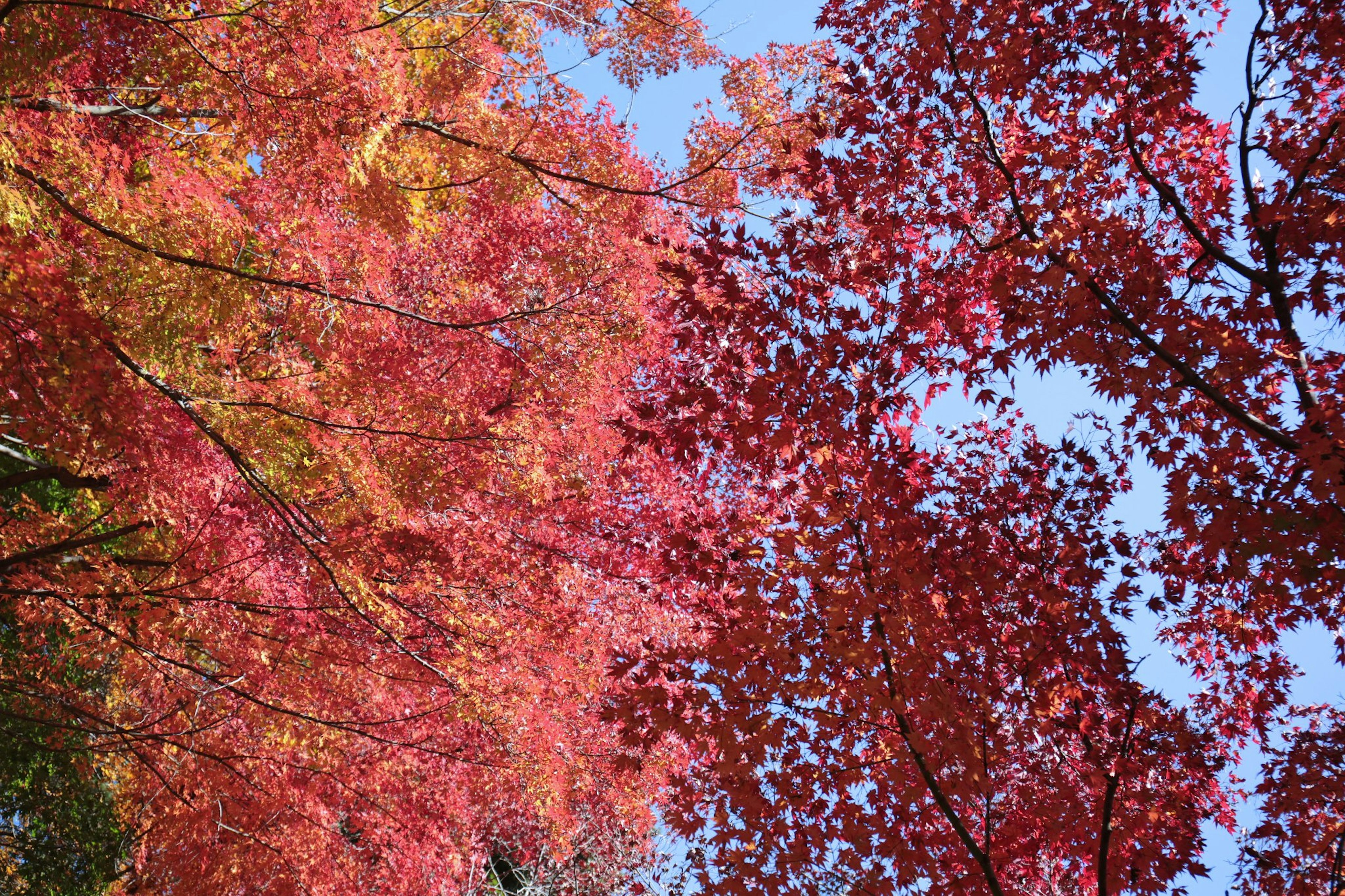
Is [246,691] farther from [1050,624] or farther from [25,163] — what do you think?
[1050,624]

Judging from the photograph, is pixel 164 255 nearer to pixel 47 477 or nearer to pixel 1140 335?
pixel 47 477

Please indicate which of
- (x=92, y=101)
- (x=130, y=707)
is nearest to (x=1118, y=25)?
(x=92, y=101)

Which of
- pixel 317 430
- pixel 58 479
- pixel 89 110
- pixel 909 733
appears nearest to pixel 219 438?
pixel 317 430

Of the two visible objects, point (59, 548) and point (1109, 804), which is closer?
point (1109, 804)

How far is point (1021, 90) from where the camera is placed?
6.20 meters

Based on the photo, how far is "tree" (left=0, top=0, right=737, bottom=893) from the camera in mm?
5055

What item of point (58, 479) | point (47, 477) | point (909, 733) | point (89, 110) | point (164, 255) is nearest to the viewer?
point (164, 255)

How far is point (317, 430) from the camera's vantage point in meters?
6.00

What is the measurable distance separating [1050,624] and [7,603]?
10089mm

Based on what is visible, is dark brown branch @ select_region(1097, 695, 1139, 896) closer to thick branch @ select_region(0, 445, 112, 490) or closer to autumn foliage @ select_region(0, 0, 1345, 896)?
autumn foliage @ select_region(0, 0, 1345, 896)

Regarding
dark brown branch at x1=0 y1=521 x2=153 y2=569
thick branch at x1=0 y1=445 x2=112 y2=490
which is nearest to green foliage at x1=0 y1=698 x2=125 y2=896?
dark brown branch at x1=0 y1=521 x2=153 y2=569

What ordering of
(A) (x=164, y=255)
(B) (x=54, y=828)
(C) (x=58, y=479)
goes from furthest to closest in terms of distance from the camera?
(B) (x=54, y=828)
(C) (x=58, y=479)
(A) (x=164, y=255)

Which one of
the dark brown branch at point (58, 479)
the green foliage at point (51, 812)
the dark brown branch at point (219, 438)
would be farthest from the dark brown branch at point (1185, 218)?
the green foliage at point (51, 812)

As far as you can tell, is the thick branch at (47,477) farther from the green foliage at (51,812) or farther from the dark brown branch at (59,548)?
the green foliage at (51,812)
